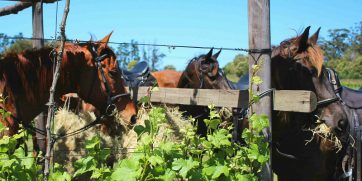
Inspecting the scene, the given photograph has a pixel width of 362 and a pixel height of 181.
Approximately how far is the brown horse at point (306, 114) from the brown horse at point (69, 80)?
1.43 meters

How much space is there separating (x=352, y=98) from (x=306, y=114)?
100 centimetres

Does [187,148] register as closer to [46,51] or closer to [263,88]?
[263,88]

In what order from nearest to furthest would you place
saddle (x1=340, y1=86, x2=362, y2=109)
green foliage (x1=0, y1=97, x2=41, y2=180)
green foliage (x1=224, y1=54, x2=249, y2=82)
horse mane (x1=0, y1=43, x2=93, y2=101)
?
green foliage (x1=0, y1=97, x2=41, y2=180)
horse mane (x1=0, y1=43, x2=93, y2=101)
saddle (x1=340, y1=86, x2=362, y2=109)
green foliage (x1=224, y1=54, x2=249, y2=82)

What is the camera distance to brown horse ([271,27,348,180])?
3236 mm

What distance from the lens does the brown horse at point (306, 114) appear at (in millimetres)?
3236

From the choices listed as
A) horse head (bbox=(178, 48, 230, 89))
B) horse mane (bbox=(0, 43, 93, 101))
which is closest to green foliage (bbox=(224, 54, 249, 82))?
horse head (bbox=(178, 48, 230, 89))

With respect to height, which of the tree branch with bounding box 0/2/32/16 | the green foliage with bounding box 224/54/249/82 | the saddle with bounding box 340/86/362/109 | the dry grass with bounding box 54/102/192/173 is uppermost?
the green foliage with bounding box 224/54/249/82

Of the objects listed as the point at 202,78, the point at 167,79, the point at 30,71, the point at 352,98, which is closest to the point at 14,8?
the point at 30,71

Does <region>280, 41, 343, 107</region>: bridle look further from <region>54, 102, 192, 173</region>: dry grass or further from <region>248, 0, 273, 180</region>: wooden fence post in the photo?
<region>54, 102, 192, 173</region>: dry grass

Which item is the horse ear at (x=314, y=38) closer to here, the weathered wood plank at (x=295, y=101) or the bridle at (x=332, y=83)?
the bridle at (x=332, y=83)

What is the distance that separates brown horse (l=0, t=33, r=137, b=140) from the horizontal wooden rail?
1.67 ft

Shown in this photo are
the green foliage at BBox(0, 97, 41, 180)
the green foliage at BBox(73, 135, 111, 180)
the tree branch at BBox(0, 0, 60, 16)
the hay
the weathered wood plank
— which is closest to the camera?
the green foliage at BBox(0, 97, 41, 180)

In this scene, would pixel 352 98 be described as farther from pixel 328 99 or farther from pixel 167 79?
pixel 167 79

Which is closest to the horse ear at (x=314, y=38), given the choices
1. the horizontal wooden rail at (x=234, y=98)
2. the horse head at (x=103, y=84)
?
the horizontal wooden rail at (x=234, y=98)
